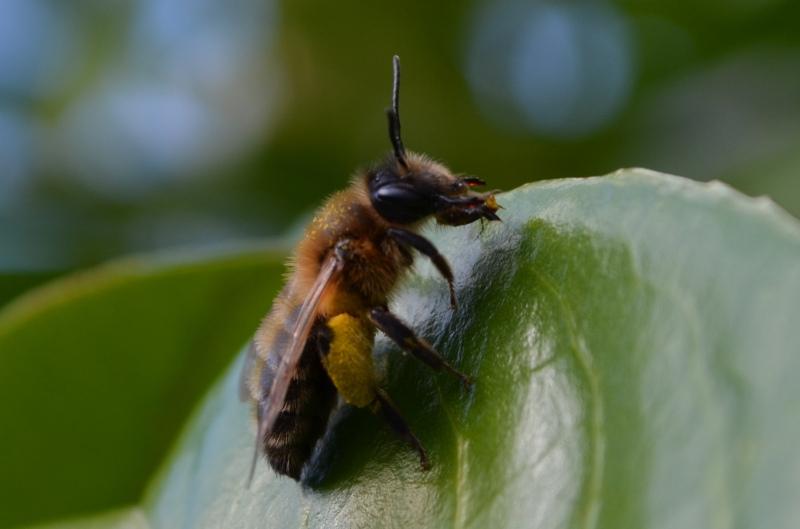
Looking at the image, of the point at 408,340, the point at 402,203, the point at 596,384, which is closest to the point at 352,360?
the point at 408,340

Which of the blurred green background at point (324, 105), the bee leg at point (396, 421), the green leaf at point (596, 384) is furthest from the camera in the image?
the blurred green background at point (324, 105)

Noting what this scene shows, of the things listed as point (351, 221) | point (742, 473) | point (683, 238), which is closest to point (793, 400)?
point (742, 473)

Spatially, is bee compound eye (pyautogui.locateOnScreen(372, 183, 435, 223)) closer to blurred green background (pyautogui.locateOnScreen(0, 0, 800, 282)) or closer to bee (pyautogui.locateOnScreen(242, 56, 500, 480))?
bee (pyautogui.locateOnScreen(242, 56, 500, 480))

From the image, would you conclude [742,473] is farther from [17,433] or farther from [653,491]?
[17,433]

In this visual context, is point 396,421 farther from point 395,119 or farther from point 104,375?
point 104,375

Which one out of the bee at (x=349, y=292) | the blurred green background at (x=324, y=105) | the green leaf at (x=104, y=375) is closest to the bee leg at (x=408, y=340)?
the bee at (x=349, y=292)

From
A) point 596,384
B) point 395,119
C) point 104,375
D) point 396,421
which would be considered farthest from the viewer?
point 104,375

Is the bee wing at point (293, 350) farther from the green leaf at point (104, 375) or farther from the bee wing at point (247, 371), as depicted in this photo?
the green leaf at point (104, 375)
